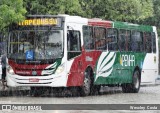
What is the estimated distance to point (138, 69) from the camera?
91.1 ft

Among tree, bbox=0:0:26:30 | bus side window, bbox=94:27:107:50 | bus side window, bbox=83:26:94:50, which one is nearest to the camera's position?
tree, bbox=0:0:26:30

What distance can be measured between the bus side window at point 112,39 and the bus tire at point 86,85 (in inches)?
91.3

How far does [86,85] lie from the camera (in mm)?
22891

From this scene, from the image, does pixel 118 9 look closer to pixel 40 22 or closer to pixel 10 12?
pixel 40 22

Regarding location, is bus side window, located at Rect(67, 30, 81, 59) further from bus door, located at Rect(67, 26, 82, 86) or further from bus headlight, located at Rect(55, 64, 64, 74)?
bus headlight, located at Rect(55, 64, 64, 74)

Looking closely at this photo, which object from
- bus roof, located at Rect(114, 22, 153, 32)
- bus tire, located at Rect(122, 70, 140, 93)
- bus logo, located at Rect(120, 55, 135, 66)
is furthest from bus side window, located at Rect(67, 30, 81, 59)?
bus tire, located at Rect(122, 70, 140, 93)

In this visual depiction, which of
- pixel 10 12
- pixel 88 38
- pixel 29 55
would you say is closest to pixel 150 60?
pixel 88 38

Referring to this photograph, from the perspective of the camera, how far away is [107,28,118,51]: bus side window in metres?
25.2

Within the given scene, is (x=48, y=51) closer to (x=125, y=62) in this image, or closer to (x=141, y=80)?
(x=125, y=62)

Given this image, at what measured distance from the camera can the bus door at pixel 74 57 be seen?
22.1m

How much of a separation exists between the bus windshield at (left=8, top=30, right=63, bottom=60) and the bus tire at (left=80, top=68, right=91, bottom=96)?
1.65m

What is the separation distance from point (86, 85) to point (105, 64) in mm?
2122

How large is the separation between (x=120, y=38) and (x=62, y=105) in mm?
8272

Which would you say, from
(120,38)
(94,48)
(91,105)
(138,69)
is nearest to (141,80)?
(138,69)
